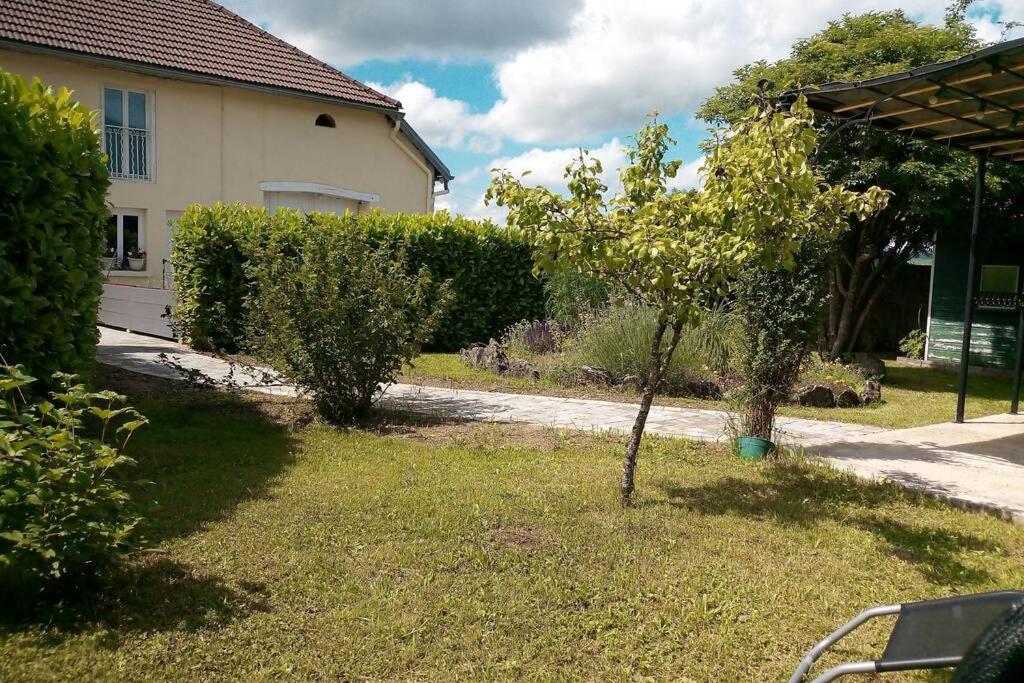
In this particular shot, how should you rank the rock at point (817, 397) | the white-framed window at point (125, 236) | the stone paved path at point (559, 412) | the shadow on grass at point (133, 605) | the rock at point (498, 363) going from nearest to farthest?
the shadow on grass at point (133, 605) → the stone paved path at point (559, 412) → the rock at point (817, 397) → the rock at point (498, 363) → the white-framed window at point (125, 236)

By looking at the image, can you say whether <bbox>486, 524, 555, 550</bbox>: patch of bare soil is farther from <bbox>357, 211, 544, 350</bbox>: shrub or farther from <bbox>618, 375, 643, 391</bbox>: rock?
<bbox>357, 211, 544, 350</bbox>: shrub

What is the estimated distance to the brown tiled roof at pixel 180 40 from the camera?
56.3ft

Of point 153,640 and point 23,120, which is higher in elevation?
point 23,120

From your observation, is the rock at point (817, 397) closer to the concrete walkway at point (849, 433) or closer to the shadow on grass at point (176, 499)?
the concrete walkway at point (849, 433)

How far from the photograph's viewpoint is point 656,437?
768 centimetres

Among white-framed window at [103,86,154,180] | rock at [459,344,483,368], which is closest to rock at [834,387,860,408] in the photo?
rock at [459,344,483,368]

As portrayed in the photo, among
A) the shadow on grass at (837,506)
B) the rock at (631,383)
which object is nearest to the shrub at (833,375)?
the rock at (631,383)

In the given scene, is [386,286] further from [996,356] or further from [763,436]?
[996,356]

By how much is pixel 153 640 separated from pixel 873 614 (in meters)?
2.77

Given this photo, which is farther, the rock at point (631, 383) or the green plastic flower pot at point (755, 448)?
the rock at point (631, 383)

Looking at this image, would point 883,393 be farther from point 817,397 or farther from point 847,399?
point 817,397

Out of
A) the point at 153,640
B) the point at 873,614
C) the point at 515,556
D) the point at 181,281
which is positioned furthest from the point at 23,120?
the point at 181,281

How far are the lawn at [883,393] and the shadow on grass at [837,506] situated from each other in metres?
3.39

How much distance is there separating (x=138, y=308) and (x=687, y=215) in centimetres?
1378
